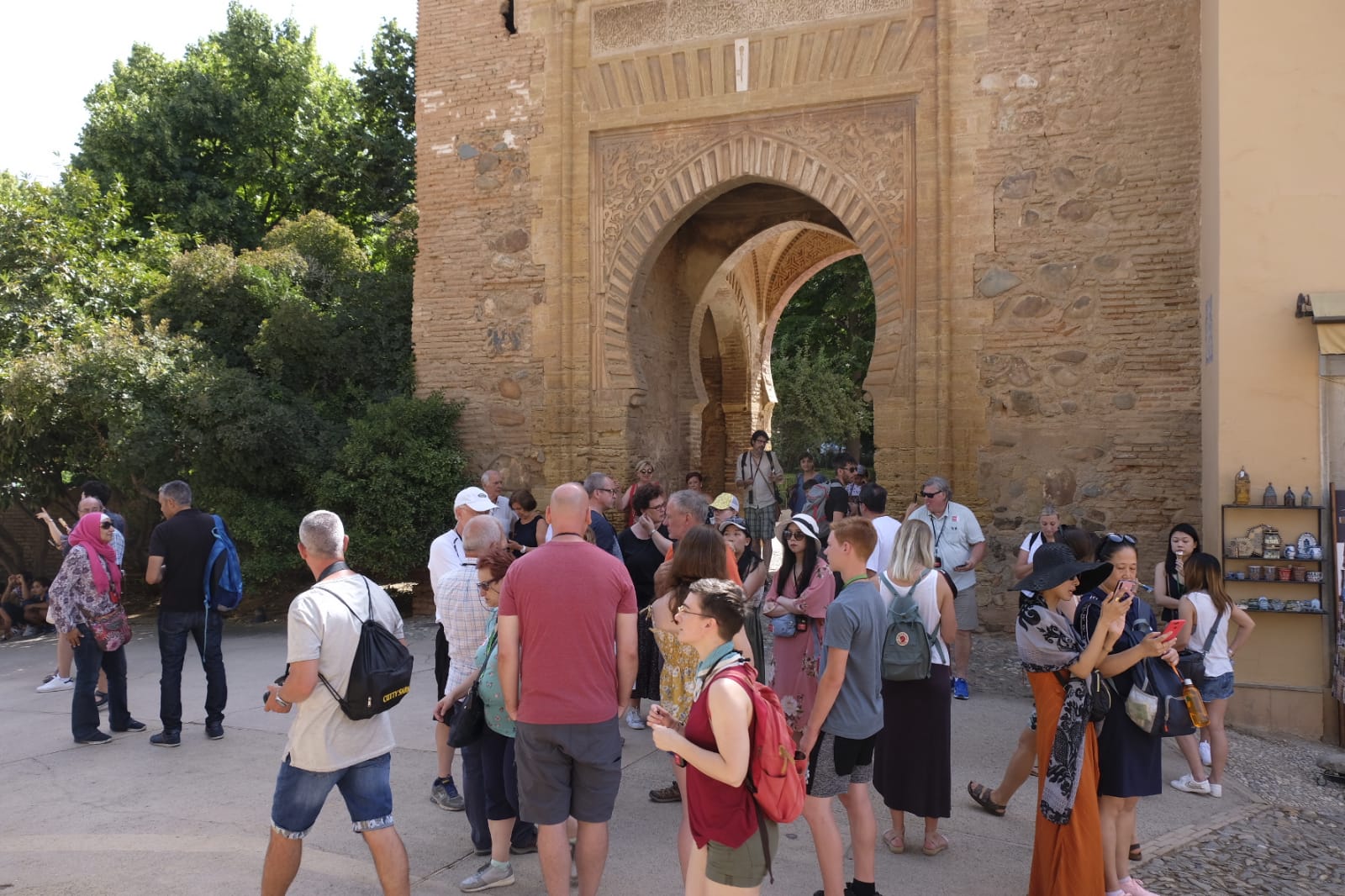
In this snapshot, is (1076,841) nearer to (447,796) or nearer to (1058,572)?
(1058,572)

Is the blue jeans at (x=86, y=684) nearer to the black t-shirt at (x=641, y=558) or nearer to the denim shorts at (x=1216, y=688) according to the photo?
the black t-shirt at (x=641, y=558)

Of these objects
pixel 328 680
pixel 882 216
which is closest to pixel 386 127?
pixel 882 216

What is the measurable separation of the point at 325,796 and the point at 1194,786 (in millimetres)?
4464

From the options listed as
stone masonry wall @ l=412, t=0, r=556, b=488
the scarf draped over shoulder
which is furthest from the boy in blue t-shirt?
stone masonry wall @ l=412, t=0, r=556, b=488

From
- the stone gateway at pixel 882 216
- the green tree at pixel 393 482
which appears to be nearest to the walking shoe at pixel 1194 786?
the stone gateway at pixel 882 216

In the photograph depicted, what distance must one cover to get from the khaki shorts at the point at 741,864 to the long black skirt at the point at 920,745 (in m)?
1.58

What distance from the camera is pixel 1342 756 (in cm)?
593

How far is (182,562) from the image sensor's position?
6.21 meters

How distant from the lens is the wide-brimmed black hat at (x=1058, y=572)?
371 cm

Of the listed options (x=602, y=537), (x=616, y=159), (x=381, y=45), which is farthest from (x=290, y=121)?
(x=602, y=537)

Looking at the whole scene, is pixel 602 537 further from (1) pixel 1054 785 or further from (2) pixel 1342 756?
(2) pixel 1342 756

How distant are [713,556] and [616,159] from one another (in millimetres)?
7678

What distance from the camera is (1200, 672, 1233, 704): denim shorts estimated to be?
541 cm

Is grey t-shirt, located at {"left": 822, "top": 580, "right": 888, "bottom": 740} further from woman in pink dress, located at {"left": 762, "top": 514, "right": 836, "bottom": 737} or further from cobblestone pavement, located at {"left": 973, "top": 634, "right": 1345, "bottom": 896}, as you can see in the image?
cobblestone pavement, located at {"left": 973, "top": 634, "right": 1345, "bottom": 896}
